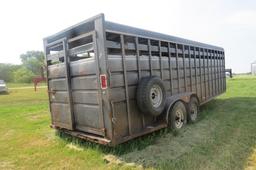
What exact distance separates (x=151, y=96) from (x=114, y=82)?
931mm

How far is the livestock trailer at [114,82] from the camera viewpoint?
3826mm

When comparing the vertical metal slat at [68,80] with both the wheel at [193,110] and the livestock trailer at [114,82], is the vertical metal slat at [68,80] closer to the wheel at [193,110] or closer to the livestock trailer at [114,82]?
the livestock trailer at [114,82]

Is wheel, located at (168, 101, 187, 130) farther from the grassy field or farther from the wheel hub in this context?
the grassy field

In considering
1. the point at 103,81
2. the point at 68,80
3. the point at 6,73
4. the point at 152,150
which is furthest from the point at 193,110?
the point at 6,73

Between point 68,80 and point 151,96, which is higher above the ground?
point 68,80

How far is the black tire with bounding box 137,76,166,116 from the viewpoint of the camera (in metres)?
4.18

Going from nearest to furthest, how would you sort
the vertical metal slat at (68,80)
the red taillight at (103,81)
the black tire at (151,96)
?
the red taillight at (103,81), the black tire at (151,96), the vertical metal slat at (68,80)

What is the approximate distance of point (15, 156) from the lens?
444 centimetres

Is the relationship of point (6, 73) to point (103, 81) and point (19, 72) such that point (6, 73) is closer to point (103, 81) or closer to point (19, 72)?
point (19, 72)

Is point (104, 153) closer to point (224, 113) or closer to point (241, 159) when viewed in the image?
point (241, 159)

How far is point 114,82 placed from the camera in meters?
3.87

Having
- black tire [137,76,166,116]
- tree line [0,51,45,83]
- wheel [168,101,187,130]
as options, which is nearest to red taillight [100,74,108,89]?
black tire [137,76,166,116]

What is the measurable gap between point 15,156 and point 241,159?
4313 mm

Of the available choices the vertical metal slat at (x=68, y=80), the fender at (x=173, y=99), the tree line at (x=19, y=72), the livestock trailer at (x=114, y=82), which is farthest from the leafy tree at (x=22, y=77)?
the fender at (x=173, y=99)
